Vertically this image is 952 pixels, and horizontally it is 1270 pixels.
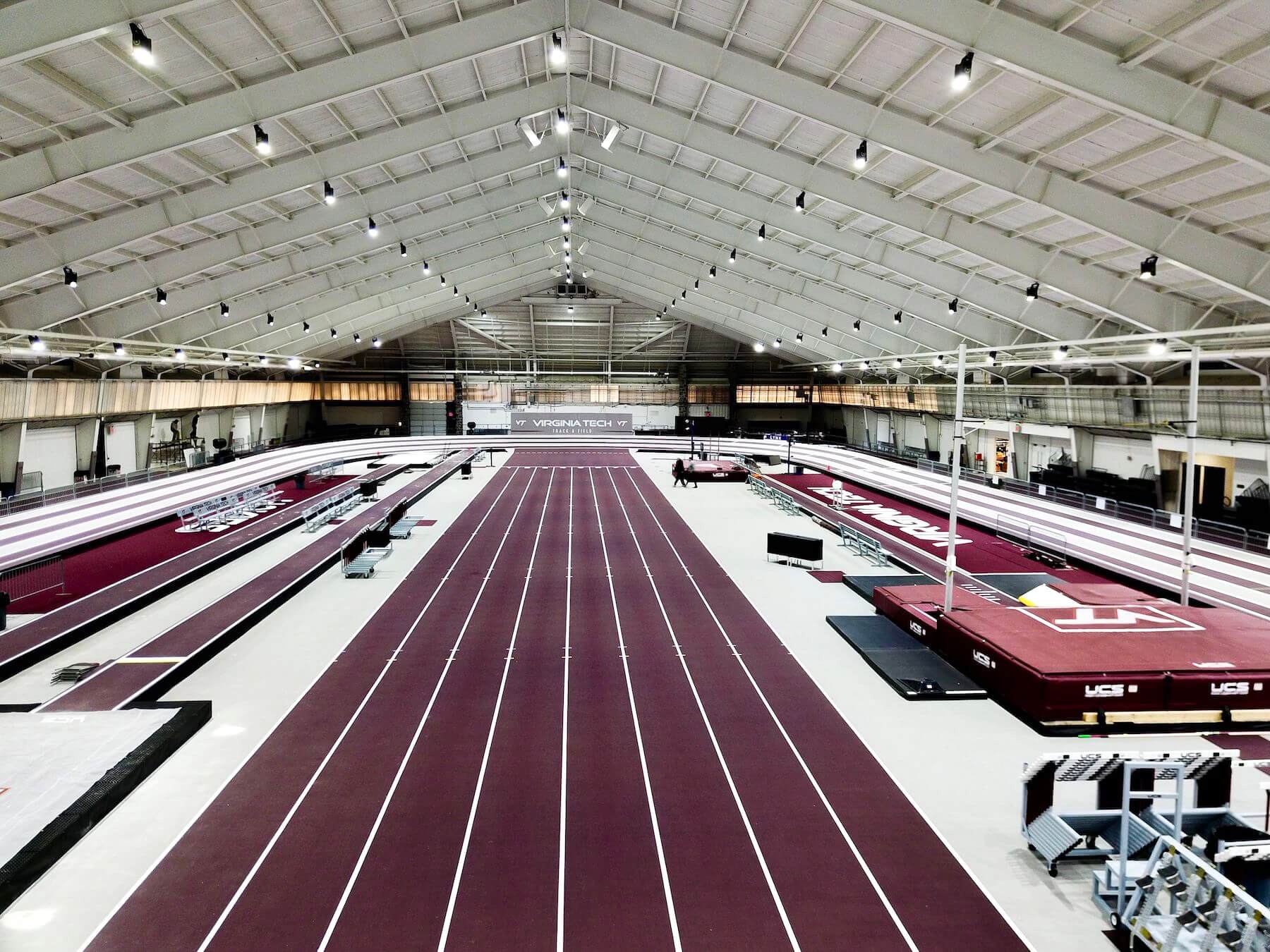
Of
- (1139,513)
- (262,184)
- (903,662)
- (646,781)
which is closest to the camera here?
(646,781)

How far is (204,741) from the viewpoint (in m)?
9.17

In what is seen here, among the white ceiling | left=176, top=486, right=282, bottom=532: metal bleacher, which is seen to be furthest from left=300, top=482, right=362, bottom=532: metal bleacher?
the white ceiling

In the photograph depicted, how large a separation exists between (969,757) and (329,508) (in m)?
22.5

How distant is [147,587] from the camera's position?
15.5 metres

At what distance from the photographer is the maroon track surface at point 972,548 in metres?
18.8

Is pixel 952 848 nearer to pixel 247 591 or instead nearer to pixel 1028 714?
pixel 1028 714

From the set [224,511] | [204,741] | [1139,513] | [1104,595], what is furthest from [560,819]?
[224,511]

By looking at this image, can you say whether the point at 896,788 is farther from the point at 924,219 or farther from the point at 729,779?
the point at 924,219

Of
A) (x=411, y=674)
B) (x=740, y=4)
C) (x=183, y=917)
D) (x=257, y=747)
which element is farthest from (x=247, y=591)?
(x=740, y=4)

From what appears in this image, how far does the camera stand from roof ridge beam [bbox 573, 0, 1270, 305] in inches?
560

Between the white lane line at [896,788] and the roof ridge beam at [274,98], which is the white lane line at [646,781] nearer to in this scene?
the white lane line at [896,788]

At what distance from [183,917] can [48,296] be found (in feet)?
70.6

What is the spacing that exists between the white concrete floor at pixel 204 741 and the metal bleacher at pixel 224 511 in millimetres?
5297

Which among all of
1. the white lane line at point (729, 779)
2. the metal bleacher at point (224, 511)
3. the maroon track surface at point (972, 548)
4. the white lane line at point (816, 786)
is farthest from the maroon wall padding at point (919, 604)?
the metal bleacher at point (224, 511)
